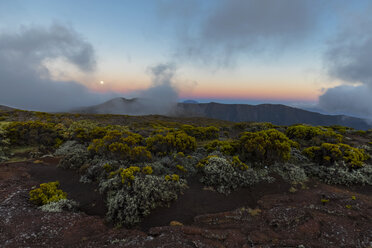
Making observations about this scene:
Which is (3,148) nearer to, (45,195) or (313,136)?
(45,195)

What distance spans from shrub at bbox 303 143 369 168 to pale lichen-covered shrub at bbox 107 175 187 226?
848cm

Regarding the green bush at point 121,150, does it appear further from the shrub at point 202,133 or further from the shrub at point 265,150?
the shrub at point 202,133

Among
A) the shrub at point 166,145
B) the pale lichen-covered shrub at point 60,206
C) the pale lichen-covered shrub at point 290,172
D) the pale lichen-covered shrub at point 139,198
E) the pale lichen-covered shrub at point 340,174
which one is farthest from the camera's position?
the shrub at point 166,145

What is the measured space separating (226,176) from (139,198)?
401 cm

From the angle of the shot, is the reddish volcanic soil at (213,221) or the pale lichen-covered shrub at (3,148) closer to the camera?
the reddish volcanic soil at (213,221)

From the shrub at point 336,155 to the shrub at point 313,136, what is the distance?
2.72 metres

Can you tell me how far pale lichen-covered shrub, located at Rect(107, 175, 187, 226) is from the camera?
5.08 m

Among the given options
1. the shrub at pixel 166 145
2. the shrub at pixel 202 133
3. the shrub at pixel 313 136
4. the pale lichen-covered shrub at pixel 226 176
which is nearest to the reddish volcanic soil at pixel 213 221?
the pale lichen-covered shrub at pixel 226 176

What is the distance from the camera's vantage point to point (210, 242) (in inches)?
157

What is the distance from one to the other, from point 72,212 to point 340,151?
43.5 ft

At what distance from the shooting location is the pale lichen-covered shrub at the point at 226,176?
23.1 feet

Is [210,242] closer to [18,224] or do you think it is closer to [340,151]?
[18,224]

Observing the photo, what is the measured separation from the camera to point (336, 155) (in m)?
8.66

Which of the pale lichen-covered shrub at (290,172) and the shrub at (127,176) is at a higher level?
the shrub at (127,176)
